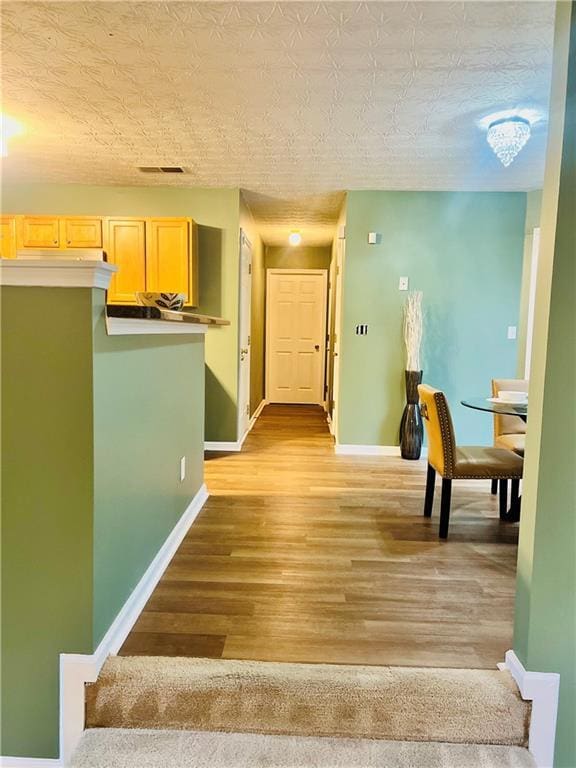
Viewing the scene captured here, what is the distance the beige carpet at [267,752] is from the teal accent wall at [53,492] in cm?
26

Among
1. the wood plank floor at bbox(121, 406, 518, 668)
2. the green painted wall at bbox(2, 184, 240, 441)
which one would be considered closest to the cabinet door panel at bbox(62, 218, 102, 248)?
the green painted wall at bbox(2, 184, 240, 441)

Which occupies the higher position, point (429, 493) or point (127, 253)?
Answer: point (127, 253)

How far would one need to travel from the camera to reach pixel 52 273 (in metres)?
1.43

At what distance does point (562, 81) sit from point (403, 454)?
335 cm

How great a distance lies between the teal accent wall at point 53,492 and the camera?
1474 mm

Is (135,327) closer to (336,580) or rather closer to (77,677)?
(77,677)

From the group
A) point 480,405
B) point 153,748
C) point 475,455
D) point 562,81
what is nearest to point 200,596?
point 153,748

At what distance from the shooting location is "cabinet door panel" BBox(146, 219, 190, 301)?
14.0 ft

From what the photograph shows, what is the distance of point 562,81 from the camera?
1444 millimetres

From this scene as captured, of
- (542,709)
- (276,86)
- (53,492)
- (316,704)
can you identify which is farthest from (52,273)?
(542,709)

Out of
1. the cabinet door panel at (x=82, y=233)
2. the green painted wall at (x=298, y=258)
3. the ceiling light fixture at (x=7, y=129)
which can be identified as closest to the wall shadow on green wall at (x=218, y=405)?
the cabinet door panel at (x=82, y=233)

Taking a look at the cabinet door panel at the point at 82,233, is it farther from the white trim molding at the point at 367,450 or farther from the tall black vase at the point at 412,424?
the tall black vase at the point at 412,424

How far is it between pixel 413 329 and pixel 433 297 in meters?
0.40

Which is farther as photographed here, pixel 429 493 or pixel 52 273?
pixel 429 493
